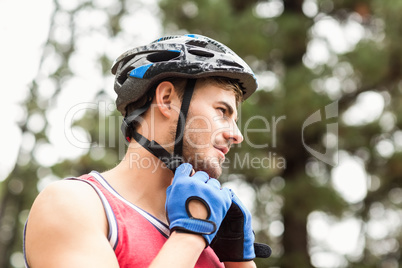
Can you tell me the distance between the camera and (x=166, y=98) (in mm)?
2594

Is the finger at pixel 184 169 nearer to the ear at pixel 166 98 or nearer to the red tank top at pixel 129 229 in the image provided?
the red tank top at pixel 129 229

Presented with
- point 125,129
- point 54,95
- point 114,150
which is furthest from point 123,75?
point 54,95

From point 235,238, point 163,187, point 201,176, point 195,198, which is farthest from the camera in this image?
point 163,187

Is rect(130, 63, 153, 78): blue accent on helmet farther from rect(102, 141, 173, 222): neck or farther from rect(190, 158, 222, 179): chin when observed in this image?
rect(190, 158, 222, 179): chin

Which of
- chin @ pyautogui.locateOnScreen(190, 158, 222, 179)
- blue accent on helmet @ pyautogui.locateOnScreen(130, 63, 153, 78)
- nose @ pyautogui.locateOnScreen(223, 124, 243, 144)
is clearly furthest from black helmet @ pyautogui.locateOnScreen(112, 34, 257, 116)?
chin @ pyautogui.locateOnScreen(190, 158, 222, 179)

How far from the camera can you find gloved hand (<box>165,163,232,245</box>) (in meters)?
1.97

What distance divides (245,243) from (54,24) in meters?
12.7

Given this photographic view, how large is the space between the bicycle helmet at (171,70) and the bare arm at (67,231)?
60cm

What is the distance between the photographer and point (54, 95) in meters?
13.7

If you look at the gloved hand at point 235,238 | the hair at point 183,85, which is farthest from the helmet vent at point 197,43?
the gloved hand at point 235,238

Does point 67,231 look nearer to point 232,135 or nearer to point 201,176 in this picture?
point 201,176

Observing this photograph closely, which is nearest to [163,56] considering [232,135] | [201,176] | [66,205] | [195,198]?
[232,135]

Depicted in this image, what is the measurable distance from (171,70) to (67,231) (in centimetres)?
109
